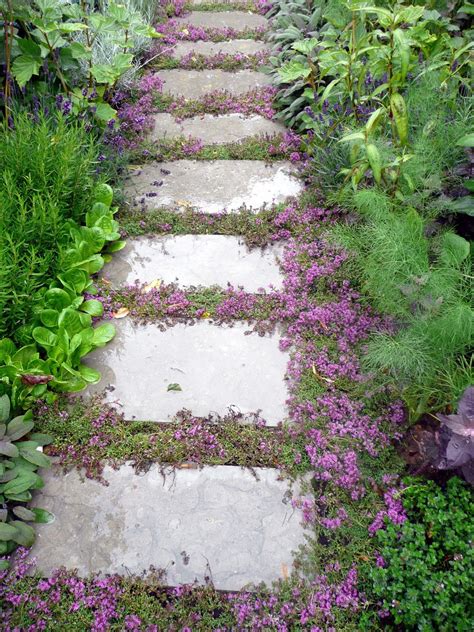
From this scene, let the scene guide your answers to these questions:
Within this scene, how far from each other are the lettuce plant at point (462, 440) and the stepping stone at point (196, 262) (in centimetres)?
149

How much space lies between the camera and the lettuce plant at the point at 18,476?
2227 millimetres

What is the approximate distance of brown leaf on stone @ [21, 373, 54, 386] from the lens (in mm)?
2627

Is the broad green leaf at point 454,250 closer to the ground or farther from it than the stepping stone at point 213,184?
farther from it

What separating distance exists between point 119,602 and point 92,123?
355 cm

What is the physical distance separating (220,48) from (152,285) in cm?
368

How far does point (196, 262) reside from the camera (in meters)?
3.50

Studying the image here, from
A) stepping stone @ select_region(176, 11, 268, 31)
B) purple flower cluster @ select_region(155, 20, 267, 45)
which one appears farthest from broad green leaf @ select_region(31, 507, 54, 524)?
stepping stone @ select_region(176, 11, 268, 31)

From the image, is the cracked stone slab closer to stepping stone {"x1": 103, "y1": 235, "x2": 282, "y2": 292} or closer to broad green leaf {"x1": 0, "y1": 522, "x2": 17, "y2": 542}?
broad green leaf {"x1": 0, "y1": 522, "x2": 17, "y2": 542}

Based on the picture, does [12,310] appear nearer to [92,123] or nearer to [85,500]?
[85,500]

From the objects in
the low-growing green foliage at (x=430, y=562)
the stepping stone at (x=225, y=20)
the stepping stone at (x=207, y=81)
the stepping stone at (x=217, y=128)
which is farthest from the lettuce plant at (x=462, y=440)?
the stepping stone at (x=225, y=20)

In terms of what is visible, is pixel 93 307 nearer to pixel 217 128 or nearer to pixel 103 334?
pixel 103 334

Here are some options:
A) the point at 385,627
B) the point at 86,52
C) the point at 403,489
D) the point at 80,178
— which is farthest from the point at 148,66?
the point at 385,627

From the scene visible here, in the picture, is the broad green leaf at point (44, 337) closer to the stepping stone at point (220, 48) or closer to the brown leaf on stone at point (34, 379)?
the brown leaf on stone at point (34, 379)

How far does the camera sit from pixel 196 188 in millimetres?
4047
